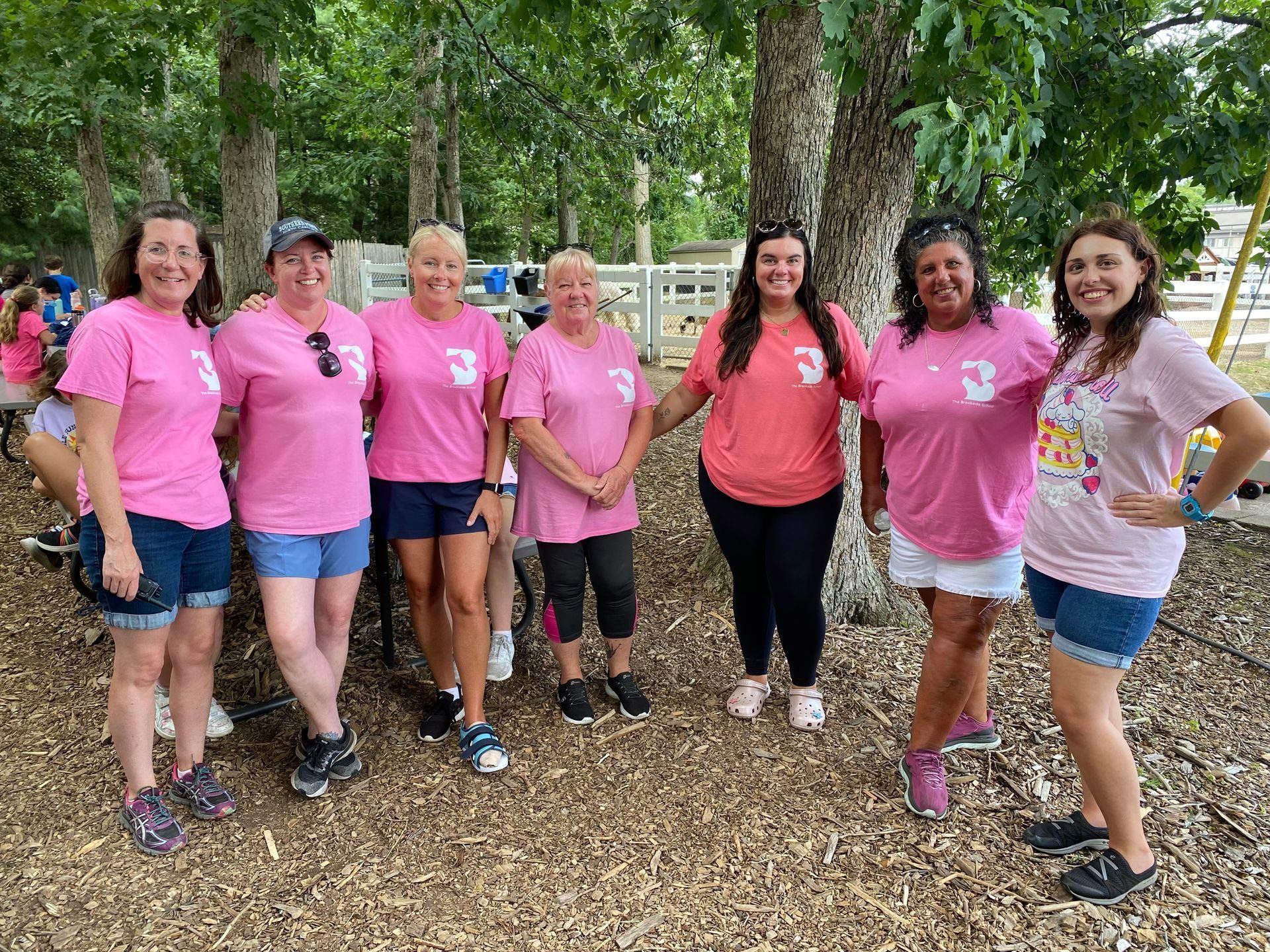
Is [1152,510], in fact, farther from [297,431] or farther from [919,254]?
[297,431]

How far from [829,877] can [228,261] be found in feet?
14.9

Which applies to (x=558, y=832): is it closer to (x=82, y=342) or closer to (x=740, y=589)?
(x=740, y=589)

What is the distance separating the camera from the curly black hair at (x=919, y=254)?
2484 mm

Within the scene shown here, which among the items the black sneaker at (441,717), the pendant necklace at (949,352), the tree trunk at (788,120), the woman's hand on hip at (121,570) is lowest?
the black sneaker at (441,717)

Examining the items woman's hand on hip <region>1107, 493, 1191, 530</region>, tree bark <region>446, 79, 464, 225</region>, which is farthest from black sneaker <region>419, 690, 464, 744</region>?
tree bark <region>446, 79, 464, 225</region>

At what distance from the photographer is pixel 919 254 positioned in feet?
8.27

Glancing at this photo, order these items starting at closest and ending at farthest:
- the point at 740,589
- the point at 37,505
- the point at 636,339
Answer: the point at 740,589, the point at 37,505, the point at 636,339

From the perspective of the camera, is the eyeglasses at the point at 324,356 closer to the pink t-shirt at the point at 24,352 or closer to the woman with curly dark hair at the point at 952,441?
the woman with curly dark hair at the point at 952,441

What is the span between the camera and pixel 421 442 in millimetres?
2883

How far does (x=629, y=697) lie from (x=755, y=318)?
4.90 feet

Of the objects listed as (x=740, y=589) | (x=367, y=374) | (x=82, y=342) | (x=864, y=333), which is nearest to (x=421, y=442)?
(x=367, y=374)

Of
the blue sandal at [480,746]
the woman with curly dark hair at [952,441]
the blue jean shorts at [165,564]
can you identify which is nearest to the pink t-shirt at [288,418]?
the blue jean shorts at [165,564]

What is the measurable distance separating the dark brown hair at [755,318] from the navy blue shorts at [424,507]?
97cm

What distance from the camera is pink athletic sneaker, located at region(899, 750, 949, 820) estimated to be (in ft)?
8.86
